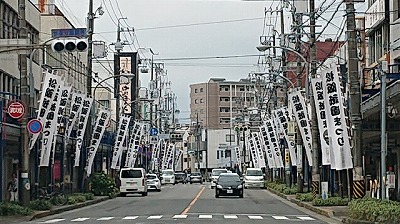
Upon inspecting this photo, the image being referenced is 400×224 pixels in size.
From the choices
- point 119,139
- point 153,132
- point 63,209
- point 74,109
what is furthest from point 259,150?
point 63,209

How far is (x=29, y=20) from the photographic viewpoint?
50062 millimetres

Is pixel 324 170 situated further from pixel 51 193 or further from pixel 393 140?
pixel 51 193

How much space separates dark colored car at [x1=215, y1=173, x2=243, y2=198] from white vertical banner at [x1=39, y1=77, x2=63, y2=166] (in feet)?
50.9

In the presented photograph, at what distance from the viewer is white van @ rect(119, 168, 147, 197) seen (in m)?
53.8

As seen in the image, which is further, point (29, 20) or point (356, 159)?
point (29, 20)

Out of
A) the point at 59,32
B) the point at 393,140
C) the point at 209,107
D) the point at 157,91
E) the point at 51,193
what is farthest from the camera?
the point at 209,107

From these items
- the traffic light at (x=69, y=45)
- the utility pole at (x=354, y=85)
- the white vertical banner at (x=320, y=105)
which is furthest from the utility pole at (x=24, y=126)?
the utility pole at (x=354, y=85)

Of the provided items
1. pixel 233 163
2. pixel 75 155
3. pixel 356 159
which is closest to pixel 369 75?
pixel 75 155

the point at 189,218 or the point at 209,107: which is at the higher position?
the point at 209,107

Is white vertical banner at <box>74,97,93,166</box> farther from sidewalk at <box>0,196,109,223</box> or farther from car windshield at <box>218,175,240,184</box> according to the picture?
car windshield at <box>218,175,240,184</box>

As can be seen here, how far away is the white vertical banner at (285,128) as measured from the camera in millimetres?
50406

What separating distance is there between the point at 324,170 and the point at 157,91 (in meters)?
78.9

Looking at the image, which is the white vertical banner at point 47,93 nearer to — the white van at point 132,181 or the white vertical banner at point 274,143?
the white van at point 132,181

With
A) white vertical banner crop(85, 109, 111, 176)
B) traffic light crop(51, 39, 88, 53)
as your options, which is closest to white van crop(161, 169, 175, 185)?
white vertical banner crop(85, 109, 111, 176)
